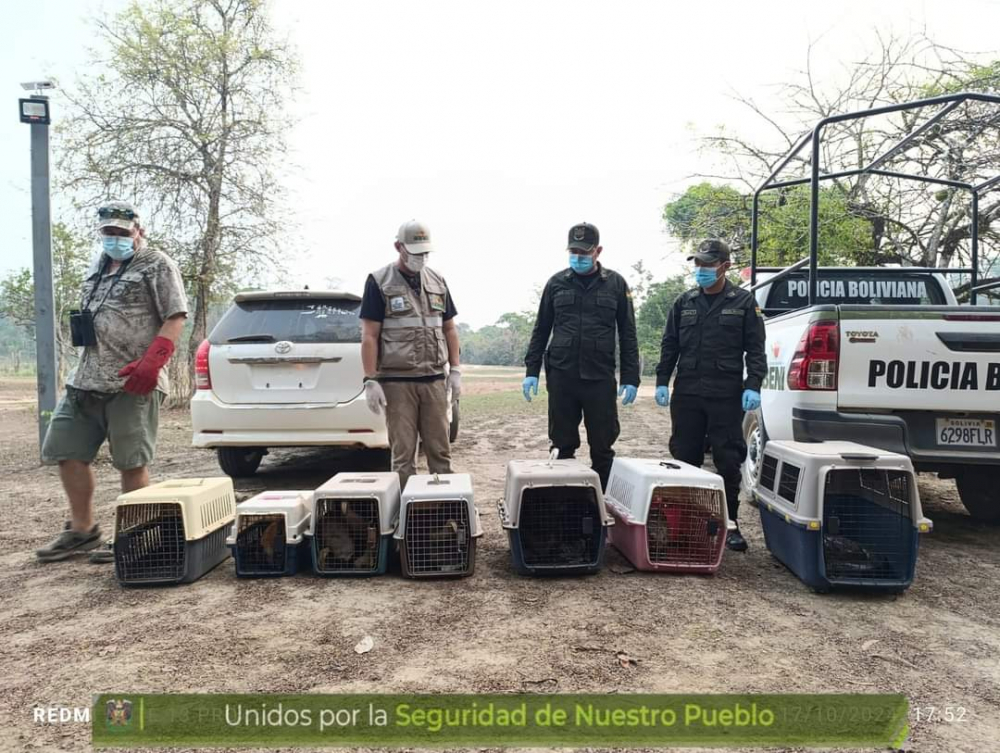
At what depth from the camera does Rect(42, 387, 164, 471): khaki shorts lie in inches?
146

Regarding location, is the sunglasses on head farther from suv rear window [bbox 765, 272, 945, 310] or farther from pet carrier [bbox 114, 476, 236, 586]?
suv rear window [bbox 765, 272, 945, 310]

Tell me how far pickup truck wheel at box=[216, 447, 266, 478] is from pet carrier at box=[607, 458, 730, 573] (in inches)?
155

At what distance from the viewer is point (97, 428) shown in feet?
12.5

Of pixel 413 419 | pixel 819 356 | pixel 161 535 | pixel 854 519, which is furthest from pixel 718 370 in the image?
pixel 161 535

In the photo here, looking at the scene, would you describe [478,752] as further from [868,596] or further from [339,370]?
[339,370]

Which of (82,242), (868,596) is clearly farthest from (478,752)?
(82,242)

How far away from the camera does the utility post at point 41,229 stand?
6.80 meters

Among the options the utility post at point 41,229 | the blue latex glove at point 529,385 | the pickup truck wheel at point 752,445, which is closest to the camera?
the blue latex glove at point 529,385

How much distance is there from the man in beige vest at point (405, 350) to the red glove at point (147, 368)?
1.13 metres

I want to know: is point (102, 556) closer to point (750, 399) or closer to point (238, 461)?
point (238, 461)

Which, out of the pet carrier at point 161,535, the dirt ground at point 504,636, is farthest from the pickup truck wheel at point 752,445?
the pet carrier at point 161,535

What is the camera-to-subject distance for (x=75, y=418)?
3.74 metres

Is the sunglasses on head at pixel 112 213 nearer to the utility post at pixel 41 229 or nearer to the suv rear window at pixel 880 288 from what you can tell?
the utility post at pixel 41 229
